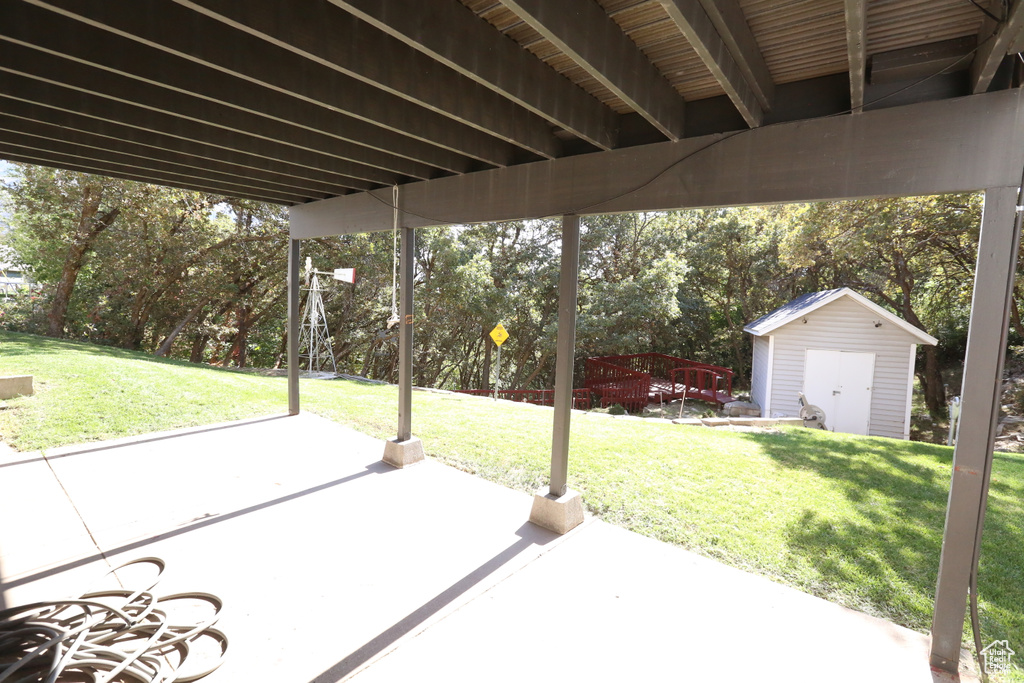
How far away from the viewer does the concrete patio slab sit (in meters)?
2.34

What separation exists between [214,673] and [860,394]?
10.9m

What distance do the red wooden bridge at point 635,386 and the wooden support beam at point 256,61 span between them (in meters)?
8.51

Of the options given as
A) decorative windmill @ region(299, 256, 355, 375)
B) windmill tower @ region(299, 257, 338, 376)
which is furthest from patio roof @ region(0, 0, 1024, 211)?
windmill tower @ region(299, 257, 338, 376)

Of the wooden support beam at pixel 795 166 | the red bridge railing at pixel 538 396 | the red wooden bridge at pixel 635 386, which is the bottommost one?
the red bridge railing at pixel 538 396

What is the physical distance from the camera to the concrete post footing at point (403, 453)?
4898 mm

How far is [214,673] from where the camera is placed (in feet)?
7.25

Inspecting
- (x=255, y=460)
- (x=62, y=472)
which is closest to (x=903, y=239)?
(x=255, y=460)

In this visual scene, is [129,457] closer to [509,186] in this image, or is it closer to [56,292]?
[509,186]

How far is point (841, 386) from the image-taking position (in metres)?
9.66

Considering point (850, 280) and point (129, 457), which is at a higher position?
point (850, 280)

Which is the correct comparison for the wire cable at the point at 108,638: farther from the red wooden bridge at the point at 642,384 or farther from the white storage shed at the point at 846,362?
the white storage shed at the point at 846,362

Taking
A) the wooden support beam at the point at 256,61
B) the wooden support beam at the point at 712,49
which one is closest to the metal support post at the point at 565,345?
the wooden support beam at the point at 256,61

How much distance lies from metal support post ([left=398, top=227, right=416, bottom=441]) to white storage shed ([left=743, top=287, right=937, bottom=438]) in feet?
26.4

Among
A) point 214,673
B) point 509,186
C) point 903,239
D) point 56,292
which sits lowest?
point 214,673
